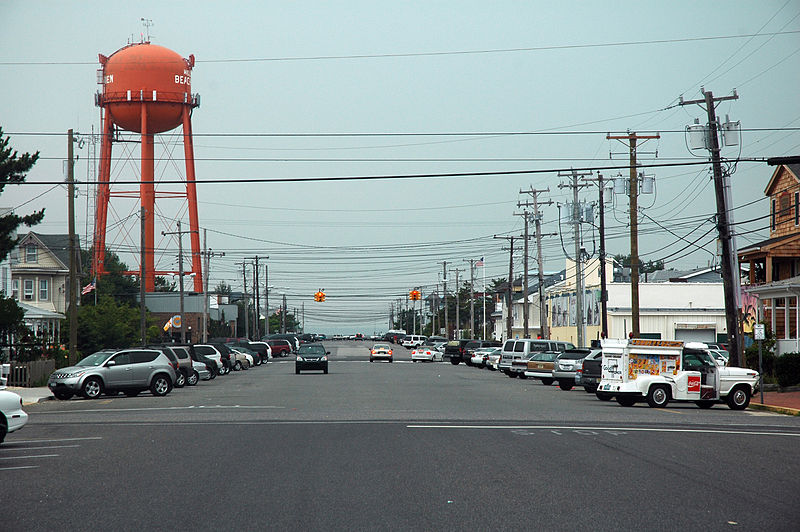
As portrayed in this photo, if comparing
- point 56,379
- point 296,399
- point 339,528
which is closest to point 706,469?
point 339,528

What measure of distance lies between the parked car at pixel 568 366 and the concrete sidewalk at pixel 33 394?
19042 millimetres

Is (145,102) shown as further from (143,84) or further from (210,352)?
(210,352)

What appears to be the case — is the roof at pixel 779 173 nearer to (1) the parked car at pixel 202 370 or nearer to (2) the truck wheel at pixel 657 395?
(2) the truck wheel at pixel 657 395

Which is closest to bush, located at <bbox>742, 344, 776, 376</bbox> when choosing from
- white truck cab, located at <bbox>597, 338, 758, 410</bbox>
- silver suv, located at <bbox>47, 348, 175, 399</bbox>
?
white truck cab, located at <bbox>597, 338, 758, 410</bbox>

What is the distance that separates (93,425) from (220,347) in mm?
35278

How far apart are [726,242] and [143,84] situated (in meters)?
45.8

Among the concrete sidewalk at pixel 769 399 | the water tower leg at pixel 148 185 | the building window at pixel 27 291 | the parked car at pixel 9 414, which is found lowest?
the concrete sidewalk at pixel 769 399

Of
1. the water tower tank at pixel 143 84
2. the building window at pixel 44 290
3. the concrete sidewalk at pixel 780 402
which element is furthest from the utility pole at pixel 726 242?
the building window at pixel 44 290

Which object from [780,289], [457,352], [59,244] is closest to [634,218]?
[780,289]

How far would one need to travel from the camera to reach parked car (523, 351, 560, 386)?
41.7 m

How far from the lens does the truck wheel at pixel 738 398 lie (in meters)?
27.4

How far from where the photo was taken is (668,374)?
27.0 m

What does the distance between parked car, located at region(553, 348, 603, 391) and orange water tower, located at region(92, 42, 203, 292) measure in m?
36.6

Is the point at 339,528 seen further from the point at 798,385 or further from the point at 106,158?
the point at 106,158
